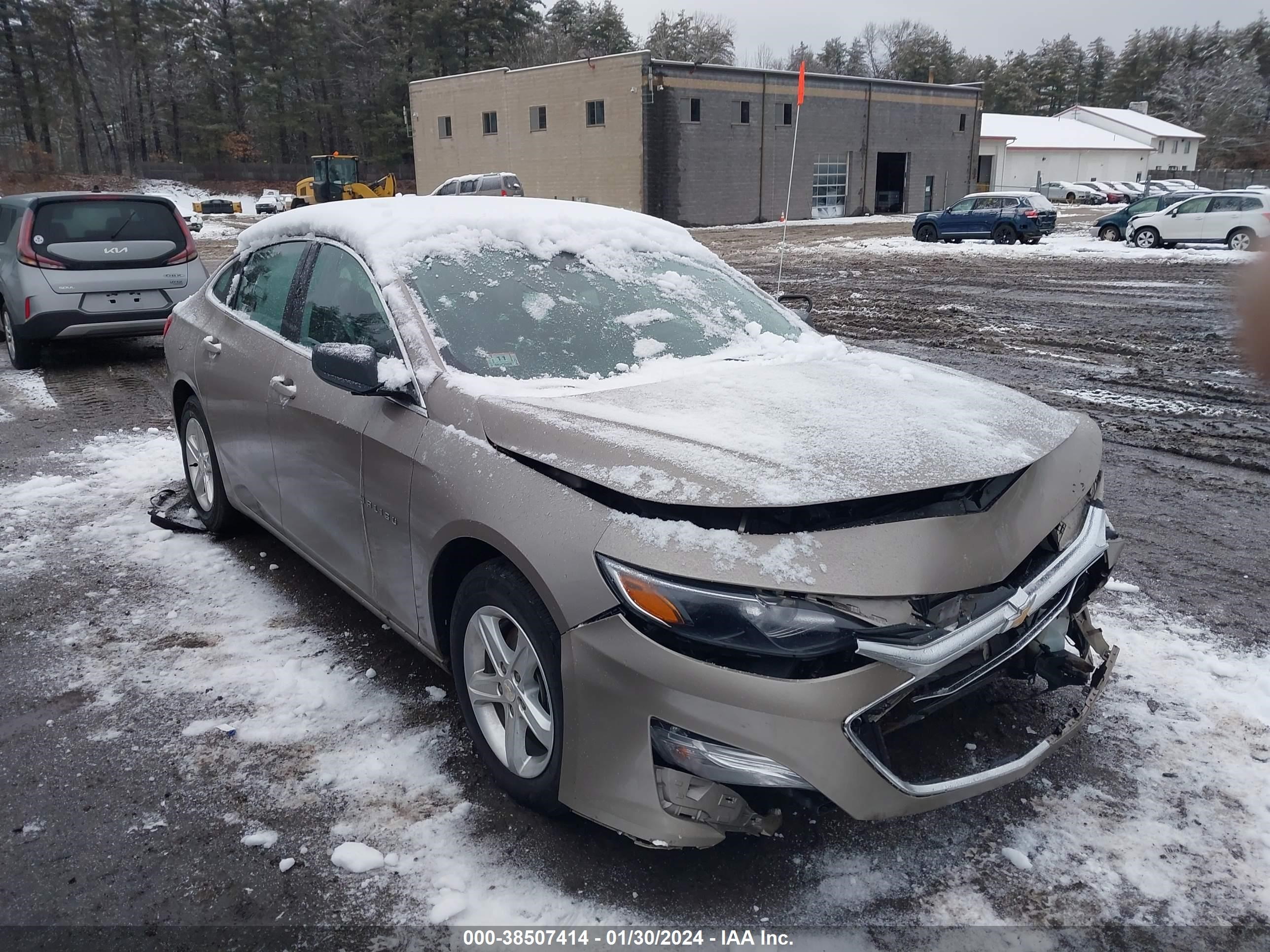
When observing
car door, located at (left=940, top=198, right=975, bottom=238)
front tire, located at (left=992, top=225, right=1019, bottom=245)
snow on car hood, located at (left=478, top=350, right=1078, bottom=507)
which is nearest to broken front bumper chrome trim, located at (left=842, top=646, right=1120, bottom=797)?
snow on car hood, located at (left=478, top=350, right=1078, bottom=507)

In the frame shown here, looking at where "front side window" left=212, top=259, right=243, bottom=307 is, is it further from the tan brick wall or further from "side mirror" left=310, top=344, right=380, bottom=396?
the tan brick wall

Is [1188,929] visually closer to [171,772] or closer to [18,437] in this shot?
[171,772]

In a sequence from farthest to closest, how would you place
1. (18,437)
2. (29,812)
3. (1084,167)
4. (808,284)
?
1. (1084,167)
2. (808,284)
3. (18,437)
4. (29,812)

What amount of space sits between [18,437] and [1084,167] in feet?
256

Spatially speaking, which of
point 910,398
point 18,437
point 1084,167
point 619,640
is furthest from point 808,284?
point 1084,167

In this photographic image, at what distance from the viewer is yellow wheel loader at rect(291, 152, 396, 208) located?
39438 mm

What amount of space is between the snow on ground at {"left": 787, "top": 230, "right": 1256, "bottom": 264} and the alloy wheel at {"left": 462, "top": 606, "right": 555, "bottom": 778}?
68.4 feet

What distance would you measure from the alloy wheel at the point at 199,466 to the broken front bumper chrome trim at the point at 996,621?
13.0 ft

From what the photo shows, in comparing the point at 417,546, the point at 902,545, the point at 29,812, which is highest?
the point at 902,545

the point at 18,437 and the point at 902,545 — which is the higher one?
the point at 902,545

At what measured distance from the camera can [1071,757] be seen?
10.0 ft

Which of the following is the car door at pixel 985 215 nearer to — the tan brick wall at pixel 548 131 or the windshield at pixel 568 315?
the tan brick wall at pixel 548 131

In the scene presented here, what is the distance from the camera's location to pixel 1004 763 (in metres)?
2.50

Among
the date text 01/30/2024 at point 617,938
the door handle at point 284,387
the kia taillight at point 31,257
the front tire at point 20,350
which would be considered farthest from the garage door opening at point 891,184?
the date text 01/30/2024 at point 617,938
